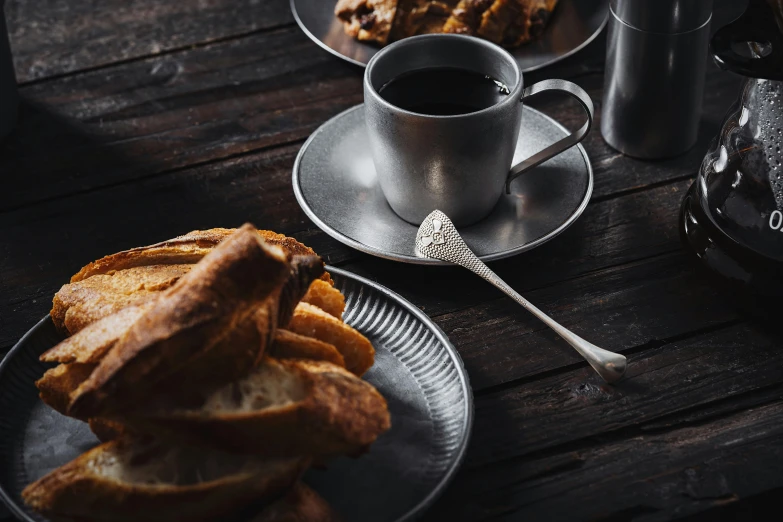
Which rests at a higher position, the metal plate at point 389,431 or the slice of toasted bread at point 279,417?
the slice of toasted bread at point 279,417

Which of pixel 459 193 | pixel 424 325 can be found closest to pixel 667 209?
pixel 459 193

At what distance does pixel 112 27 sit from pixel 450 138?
0.81 metres

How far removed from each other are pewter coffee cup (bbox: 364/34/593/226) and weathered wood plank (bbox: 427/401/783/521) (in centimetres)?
35

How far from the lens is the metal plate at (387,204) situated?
1057 mm

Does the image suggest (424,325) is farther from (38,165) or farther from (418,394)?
(38,165)

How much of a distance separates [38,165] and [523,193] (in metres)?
0.68

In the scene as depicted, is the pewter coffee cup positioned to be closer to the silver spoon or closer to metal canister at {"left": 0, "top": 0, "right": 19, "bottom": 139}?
the silver spoon

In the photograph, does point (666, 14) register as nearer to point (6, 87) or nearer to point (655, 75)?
point (655, 75)

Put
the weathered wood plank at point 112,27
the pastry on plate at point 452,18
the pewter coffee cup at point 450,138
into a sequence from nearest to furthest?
the pewter coffee cup at point 450,138 → the pastry on plate at point 452,18 → the weathered wood plank at point 112,27

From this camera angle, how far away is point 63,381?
A: 0.75m

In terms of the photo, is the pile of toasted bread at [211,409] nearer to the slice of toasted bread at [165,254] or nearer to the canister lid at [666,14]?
the slice of toasted bread at [165,254]

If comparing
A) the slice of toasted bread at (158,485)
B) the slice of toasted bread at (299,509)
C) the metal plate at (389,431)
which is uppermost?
the slice of toasted bread at (158,485)

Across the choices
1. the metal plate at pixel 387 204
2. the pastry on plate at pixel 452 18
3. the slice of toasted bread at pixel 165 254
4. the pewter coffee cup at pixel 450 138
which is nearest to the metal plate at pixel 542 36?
the pastry on plate at pixel 452 18

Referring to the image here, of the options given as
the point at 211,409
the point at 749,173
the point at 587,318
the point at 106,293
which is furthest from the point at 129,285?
the point at 749,173
